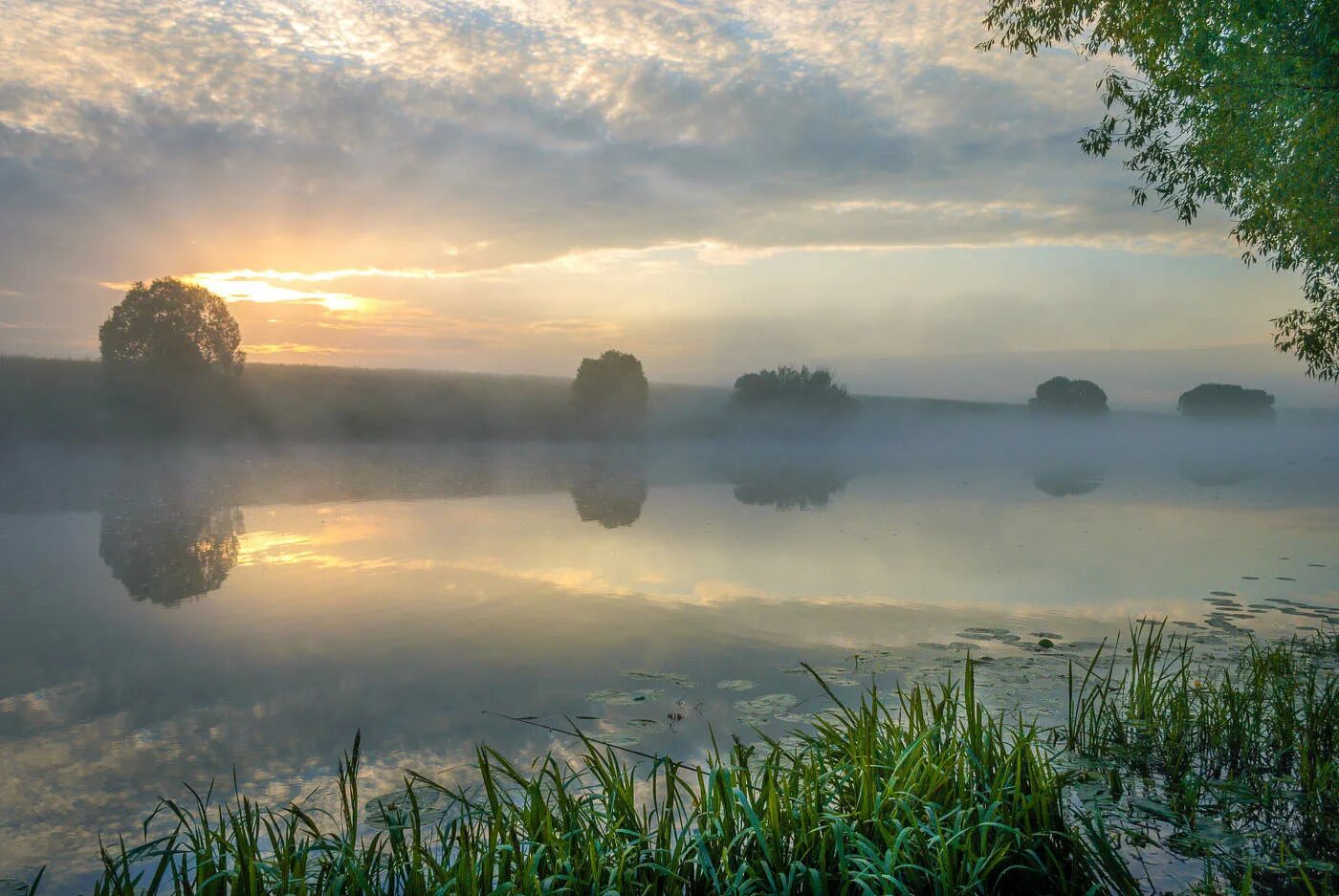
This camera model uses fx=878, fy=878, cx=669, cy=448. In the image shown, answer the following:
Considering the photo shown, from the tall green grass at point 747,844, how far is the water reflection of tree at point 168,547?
7414mm

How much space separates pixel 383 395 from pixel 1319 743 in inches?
1995

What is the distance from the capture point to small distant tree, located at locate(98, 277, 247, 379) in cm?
3481

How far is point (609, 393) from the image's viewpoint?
4434 cm

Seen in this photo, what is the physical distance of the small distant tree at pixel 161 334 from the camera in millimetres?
34812

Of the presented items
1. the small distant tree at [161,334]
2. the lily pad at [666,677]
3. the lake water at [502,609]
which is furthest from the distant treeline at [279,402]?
the lily pad at [666,677]

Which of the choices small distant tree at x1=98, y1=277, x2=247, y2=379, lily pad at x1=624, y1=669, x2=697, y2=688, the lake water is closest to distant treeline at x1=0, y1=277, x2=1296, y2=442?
small distant tree at x1=98, y1=277, x2=247, y2=379

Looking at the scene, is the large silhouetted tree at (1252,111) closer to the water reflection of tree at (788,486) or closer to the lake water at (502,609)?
the lake water at (502,609)

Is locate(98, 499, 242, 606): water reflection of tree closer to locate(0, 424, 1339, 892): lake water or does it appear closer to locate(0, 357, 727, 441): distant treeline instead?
locate(0, 424, 1339, 892): lake water

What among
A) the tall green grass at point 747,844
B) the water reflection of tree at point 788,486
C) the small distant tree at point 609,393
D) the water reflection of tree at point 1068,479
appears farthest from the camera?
the small distant tree at point 609,393

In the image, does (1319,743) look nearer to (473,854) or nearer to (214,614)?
(473,854)

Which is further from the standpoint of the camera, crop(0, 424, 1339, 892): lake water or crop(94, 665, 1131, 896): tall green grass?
crop(0, 424, 1339, 892): lake water

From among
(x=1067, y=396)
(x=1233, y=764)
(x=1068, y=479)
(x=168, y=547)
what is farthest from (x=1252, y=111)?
(x=1067, y=396)

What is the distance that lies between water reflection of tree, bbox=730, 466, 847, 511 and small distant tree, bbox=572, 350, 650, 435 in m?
13.6

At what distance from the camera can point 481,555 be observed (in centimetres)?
1220
